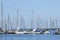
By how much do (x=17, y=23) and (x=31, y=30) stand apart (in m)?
38.4

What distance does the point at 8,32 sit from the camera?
541 feet

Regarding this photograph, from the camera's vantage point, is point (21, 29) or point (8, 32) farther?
point (21, 29)

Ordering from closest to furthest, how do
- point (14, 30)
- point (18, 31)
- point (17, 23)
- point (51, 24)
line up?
1. point (17, 23)
2. point (51, 24)
3. point (14, 30)
4. point (18, 31)

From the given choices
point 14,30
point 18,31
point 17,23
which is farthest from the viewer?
point 18,31

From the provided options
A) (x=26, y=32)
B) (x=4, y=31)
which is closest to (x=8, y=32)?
(x=4, y=31)

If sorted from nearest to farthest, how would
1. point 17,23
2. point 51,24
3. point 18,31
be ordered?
point 17,23 → point 51,24 → point 18,31

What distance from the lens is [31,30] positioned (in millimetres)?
178500

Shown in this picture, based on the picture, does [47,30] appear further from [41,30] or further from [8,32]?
[8,32]

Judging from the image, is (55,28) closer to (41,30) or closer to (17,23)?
(41,30)

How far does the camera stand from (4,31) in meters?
163

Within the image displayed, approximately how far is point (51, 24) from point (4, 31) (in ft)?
94.7

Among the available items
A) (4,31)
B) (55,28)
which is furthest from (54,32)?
(4,31)

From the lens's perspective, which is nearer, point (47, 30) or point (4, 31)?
point (4, 31)

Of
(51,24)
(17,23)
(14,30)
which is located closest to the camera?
(17,23)
